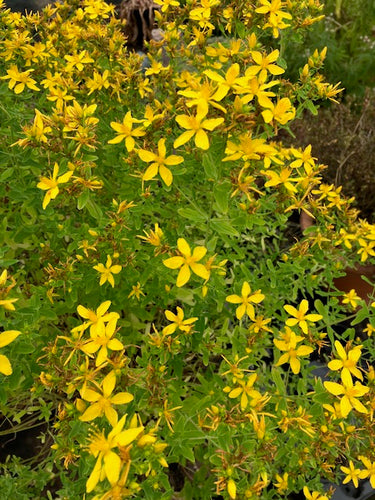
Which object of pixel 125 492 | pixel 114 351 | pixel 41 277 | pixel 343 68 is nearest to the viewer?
pixel 125 492

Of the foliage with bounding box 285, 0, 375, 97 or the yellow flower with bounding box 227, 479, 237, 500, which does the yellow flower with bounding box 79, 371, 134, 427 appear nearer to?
the yellow flower with bounding box 227, 479, 237, 500

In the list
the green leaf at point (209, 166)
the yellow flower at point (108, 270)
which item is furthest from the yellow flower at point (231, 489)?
the green leaf at point (209, 166)

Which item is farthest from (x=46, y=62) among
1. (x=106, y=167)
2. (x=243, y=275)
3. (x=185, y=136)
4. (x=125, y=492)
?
(x=125, y=492)

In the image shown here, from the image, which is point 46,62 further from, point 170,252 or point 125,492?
point 125,492

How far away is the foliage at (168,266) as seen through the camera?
1.19 metres

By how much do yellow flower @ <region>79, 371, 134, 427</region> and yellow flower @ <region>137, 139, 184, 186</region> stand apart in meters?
0.57

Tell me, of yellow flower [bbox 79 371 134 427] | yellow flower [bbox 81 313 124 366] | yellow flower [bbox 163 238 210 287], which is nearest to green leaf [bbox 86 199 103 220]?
yellow flower [bbox 163 238 210 287]

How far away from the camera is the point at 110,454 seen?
93 cm

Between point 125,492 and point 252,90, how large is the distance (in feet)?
3.29

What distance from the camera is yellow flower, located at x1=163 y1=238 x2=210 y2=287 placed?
127 cm

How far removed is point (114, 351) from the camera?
3.95 ft

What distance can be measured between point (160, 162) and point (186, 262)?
30 centimetres

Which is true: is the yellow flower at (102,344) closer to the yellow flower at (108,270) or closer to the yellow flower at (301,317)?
the yellow flower at (108,270)

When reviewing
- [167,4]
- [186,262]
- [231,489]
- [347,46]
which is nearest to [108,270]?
[186,262]
